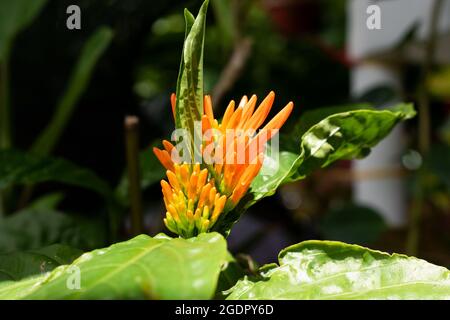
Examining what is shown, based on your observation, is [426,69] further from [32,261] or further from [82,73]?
[32,261]

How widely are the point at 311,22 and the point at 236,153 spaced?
5.42 feet

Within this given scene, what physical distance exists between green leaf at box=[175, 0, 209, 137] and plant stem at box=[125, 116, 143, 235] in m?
0.21

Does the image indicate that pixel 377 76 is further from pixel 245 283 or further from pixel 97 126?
pixel 245 283

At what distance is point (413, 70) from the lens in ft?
4.89

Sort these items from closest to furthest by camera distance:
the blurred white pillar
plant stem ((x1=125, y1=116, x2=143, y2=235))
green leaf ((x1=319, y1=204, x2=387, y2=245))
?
plant stem ((x1=125, y1=116, x2=143, y2=235)) → green leaf ((x1=319, y1=204, x2=387, y2=245)) → the blurred white pillar

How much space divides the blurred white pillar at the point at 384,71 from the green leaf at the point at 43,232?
757mm

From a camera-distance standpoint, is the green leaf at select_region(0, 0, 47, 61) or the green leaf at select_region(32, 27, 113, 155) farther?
the green leaf at select_region(0, 0, 47, 61)

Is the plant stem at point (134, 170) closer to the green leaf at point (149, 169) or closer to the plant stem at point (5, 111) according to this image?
the green leaf at point (149, 169)

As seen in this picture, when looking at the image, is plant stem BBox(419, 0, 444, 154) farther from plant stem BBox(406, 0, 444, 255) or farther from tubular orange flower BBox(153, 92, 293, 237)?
tubular orange flower BBox(153, 92, 293, 237)

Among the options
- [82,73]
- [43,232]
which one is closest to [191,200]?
[43,232]

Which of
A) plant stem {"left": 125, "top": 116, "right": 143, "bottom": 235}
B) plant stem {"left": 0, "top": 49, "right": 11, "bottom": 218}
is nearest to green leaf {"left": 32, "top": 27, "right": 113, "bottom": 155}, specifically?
plant stem {"left": 0, "top": 49, "right": 11, "bottom": 218}

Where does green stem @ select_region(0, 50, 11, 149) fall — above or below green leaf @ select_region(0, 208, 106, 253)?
above

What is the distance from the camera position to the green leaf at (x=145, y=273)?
0.31 m

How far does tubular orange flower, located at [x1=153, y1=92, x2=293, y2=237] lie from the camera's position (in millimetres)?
381
